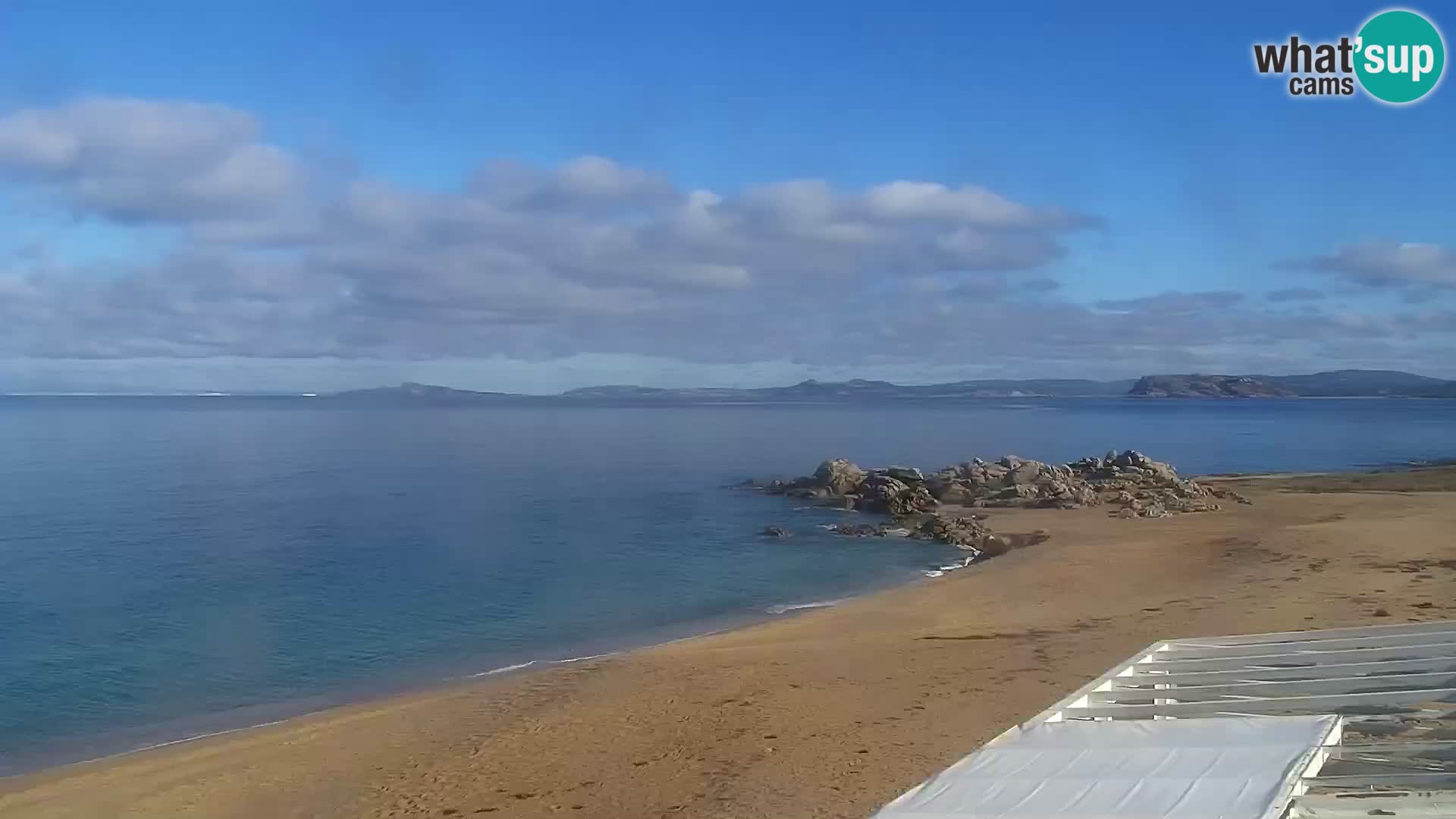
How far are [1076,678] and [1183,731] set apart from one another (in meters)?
7.03

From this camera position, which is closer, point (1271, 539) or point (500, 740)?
point (500, 740)

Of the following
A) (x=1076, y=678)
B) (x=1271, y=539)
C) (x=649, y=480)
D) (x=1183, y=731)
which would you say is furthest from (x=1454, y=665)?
(x=649, y=480)

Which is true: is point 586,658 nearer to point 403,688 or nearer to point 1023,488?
point 403,688

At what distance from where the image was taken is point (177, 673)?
17.5 m

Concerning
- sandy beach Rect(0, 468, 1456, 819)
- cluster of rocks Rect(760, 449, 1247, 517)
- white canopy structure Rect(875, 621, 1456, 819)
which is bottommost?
sandy beach Rect(0, 468, 1456, 819)

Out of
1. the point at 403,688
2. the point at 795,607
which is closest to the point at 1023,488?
the point at 795,607

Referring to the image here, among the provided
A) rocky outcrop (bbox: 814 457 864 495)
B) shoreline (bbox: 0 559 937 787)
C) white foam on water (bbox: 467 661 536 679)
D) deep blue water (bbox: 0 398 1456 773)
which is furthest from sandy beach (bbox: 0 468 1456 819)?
rocky outcrop (bbox: 814 457 864 495)

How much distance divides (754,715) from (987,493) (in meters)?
28.0

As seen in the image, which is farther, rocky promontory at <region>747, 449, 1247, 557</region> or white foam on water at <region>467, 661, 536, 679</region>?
rocky promontory at <region>747, 449, 1247, 557</region>

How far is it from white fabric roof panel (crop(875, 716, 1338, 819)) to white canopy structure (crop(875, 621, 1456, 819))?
0.01 m

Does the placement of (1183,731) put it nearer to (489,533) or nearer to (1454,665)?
(1454,665)

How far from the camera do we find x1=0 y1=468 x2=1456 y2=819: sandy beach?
10.2m

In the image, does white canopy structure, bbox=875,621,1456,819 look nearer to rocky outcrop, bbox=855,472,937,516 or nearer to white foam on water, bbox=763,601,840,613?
white foam on water, bbox=763,601,840,613

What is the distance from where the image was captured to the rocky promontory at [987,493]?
3238cm
